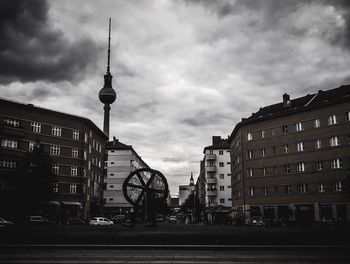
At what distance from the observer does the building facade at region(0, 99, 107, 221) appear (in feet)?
174

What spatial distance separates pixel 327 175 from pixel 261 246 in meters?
40.9

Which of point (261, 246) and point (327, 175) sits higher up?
point (327, 175)

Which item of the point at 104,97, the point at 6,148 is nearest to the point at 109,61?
the point at 104,97

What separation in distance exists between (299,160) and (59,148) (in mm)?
35002

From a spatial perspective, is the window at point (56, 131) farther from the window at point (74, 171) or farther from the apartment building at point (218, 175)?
the apartment building at point (218, 175)

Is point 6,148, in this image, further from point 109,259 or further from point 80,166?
point 109,259

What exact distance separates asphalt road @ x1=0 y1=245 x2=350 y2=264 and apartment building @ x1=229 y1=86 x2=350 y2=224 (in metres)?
32.6

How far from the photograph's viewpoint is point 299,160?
187 feet

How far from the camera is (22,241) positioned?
17.7 m

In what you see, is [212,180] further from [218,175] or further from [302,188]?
→ [302,188]

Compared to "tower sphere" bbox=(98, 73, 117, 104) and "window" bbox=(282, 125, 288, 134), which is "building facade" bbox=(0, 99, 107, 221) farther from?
"tower sphere" bbox=(98, 73, 117, 104)

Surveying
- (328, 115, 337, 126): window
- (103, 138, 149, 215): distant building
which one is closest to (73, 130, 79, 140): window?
(328, 115, 337, 126): window

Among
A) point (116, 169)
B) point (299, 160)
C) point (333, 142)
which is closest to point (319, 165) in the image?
point (299, 160)

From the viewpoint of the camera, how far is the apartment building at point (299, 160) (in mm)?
51944
